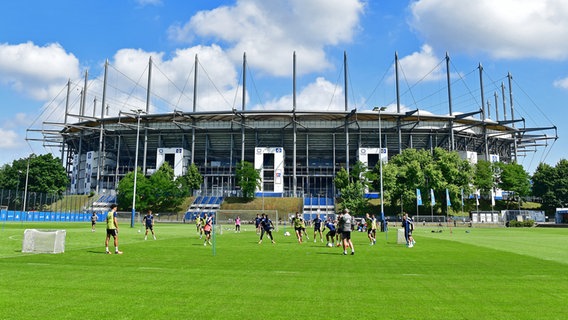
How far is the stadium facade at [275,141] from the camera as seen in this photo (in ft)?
311

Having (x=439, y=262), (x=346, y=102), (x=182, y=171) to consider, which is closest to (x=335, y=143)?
(x=346, y=102)

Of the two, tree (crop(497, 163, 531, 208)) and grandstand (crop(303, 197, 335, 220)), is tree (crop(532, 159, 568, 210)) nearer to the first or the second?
tree (crop(497, 163, 531, 208))

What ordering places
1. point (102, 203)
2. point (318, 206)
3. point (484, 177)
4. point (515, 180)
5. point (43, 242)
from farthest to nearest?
1. point (102, 203)
2. point (318, 206)
3. point (515, 180)
4. point (484, 177)
5. point (43, 242)

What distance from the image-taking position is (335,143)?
101m

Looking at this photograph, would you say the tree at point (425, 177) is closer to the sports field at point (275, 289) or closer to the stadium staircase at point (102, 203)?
the sports field at point (275, 289)

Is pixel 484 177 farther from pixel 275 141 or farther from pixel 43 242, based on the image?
pixel 43 242

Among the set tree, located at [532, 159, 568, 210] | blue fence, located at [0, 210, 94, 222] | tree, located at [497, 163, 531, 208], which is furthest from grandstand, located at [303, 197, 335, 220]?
tree, located at [532, 159, 568, 210]

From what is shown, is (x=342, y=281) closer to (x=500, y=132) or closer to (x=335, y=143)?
(x=335, y=143)

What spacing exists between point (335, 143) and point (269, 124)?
1764 centimetres

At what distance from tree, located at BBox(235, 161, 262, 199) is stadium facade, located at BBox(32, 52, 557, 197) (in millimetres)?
4986

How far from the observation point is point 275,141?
101m

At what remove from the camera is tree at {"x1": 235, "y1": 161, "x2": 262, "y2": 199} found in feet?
293

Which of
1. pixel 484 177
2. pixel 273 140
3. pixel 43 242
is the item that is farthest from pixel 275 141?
pixel 43 242

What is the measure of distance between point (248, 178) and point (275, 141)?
15262 millimetres
